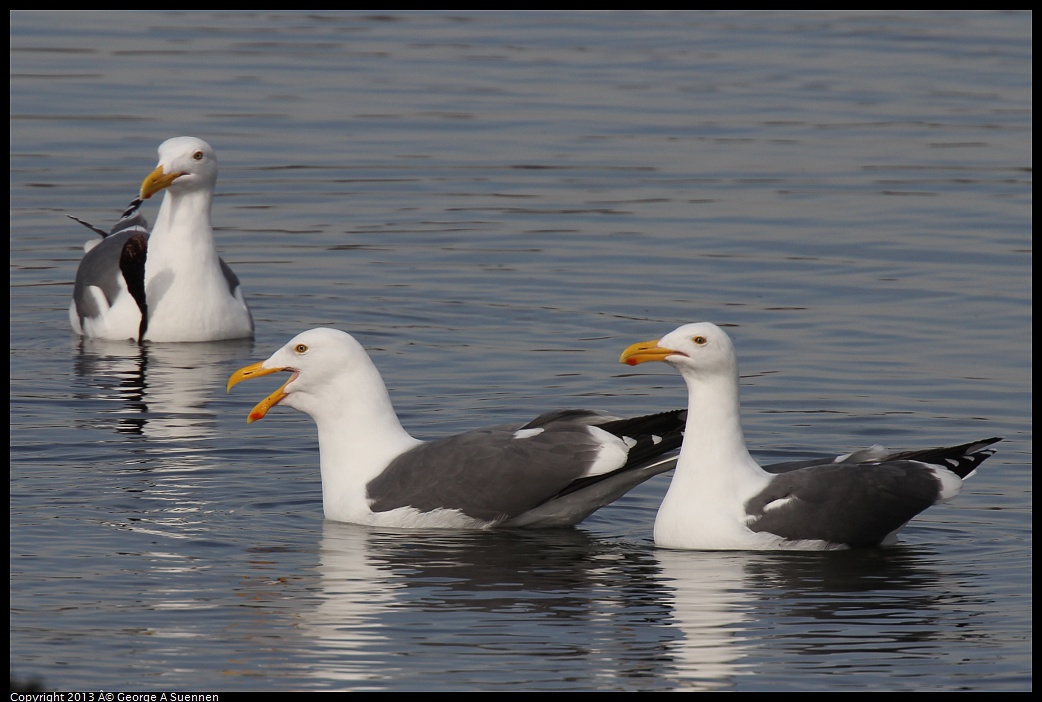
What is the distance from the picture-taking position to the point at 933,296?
1708 cm

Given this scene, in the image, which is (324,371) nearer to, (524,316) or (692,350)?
(692,350)

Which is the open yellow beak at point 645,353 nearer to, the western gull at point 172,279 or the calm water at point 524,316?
the calm water at point 524,316

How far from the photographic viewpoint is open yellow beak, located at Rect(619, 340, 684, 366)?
10.7 m

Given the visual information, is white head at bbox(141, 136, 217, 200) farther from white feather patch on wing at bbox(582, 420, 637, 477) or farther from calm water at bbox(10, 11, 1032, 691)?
white feather patch on wing at bbox(582, 420, 637, 477)

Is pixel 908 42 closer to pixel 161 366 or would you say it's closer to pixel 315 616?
pixel 161 366

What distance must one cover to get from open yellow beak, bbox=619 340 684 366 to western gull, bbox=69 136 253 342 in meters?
6.50

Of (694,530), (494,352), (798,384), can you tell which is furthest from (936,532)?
(494,352)

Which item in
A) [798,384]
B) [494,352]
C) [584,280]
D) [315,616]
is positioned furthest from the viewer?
[584,280]

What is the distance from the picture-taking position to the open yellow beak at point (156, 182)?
16.2 metres

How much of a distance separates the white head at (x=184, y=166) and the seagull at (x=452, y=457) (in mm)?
5318

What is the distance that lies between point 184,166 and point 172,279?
3.08 ft

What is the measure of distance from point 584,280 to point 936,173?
5944mm
